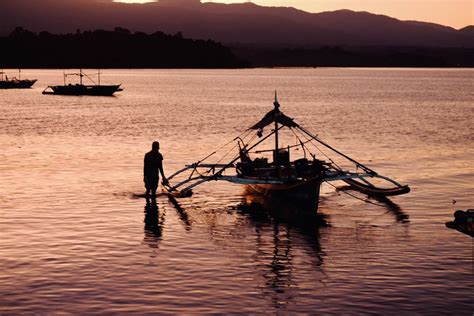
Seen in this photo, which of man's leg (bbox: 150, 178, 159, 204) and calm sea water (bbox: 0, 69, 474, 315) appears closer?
calm sea water (bbox: 0, 69, 474, 315)

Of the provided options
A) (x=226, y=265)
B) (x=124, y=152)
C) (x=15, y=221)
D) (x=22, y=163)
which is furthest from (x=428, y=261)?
(x=124, y=152)

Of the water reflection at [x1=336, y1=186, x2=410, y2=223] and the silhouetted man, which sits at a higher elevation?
the silhouetted man

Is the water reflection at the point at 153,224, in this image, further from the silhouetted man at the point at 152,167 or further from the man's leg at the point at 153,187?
the silhouetted man at the point at 152,167

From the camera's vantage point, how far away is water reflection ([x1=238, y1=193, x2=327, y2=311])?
1939 cm

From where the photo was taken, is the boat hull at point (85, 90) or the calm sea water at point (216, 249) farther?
the boat hull at point (85, 90)

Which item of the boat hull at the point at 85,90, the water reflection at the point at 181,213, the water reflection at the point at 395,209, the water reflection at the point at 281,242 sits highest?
the boat hull at the point at 85,90

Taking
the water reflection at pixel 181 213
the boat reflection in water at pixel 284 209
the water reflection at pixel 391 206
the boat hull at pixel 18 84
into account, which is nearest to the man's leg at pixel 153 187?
the water reflection at pixel 181 213

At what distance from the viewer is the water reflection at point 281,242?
19.4 meters

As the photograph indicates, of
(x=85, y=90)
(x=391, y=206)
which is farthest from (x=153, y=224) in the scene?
(x=85, y=90)

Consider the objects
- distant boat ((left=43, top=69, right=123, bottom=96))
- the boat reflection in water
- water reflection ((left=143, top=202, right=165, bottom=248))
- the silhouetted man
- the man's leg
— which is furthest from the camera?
distant boat ((left=43, top=69, right=123, bottom=96))

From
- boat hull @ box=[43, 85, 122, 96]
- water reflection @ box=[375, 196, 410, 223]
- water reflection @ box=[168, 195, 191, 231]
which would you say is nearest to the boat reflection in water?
water reflection @ box=[168, 195, 191, 231]

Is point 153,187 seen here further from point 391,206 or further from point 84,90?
point 84,90

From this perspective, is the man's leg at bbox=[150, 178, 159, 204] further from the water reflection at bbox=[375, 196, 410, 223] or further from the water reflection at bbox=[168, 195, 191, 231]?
the water reflection at bbox=[375, 196, 410, 223]

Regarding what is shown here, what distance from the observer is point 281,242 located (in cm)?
2434
